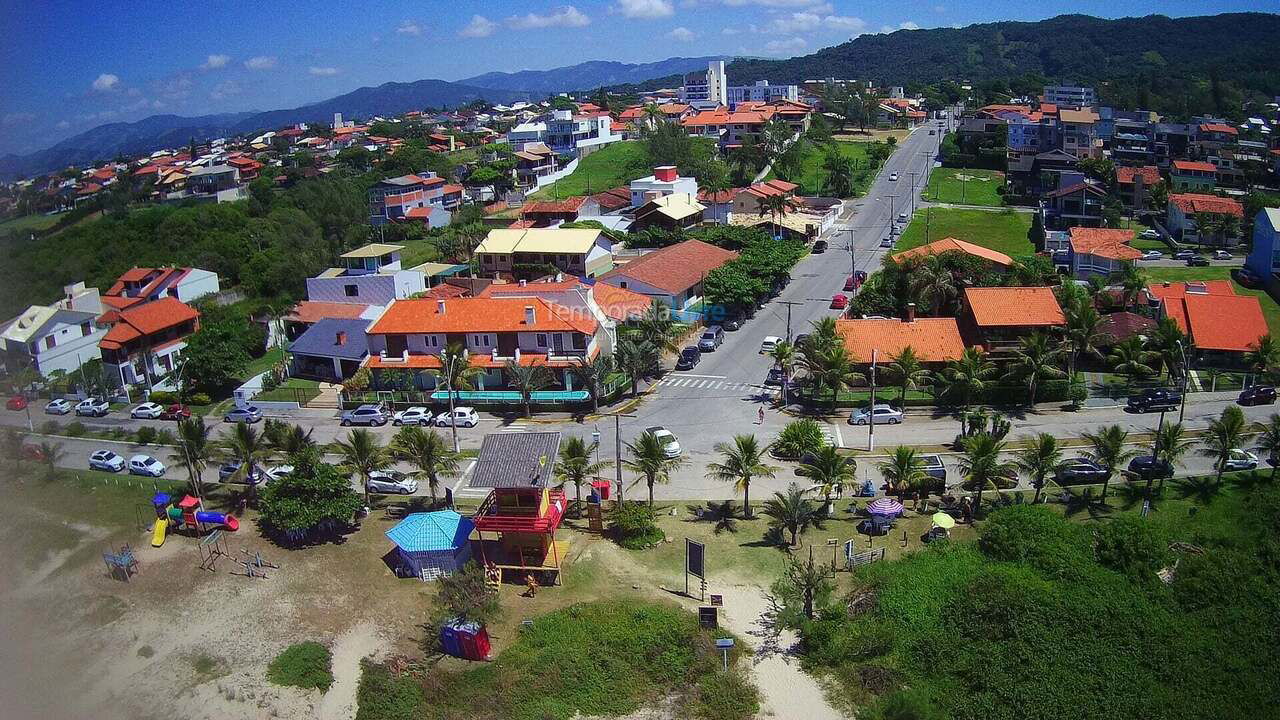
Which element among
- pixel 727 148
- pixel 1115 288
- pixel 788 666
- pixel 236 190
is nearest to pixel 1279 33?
pixel 727 148

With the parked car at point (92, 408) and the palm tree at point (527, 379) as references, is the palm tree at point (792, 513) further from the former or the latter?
the parked car at point (92, 408)

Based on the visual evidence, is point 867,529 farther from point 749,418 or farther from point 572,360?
point 572,360

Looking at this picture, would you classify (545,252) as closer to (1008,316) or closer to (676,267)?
(676,267)

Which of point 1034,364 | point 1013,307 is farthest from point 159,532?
point 1013,307

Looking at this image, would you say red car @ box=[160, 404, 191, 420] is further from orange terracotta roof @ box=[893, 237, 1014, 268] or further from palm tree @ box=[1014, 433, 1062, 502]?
orange terracotta roof @ box=[893, 237, 1014, 268]

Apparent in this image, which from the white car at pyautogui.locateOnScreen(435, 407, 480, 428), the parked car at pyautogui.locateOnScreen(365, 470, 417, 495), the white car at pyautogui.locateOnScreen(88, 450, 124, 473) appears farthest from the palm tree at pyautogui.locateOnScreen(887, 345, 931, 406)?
the white car at pyautogui.locateOnScreen(88, 450, 124, 473)

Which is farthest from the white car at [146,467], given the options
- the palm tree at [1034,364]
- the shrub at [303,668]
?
the palm tree at [1034,364]
